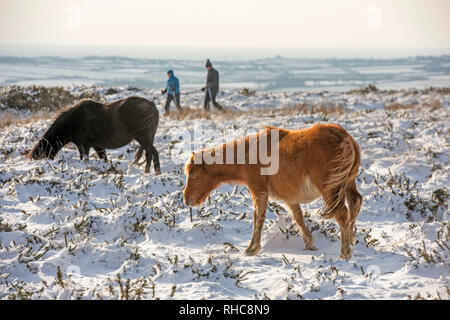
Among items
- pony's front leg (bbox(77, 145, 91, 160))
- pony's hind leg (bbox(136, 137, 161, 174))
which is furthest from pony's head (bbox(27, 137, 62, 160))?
pony's hind leg (bbox(136, 137, 161, 174))

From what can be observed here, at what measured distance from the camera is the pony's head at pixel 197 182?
5.90m

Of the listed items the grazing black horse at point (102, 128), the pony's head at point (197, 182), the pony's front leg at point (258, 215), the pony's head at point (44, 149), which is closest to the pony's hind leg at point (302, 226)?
the pony's front leg at point (258, 215)

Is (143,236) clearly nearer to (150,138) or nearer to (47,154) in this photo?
(150,138)

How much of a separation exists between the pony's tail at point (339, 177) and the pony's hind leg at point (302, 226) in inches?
26.4

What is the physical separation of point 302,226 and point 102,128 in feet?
18.3

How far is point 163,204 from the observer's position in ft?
23.2

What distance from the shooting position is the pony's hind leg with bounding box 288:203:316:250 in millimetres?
5773

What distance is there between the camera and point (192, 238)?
6055mm

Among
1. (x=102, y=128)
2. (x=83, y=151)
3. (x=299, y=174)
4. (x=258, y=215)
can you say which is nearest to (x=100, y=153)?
(x=83, y=151)

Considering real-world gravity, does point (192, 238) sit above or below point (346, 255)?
below

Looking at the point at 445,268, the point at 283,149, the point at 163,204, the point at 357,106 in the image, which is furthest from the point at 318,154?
the point at 357,106

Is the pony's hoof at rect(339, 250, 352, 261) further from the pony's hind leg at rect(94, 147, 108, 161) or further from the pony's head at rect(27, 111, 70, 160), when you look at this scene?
the pony's head at rect(27, 111, 70, 160)

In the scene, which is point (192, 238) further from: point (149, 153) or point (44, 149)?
point (44, 149)
